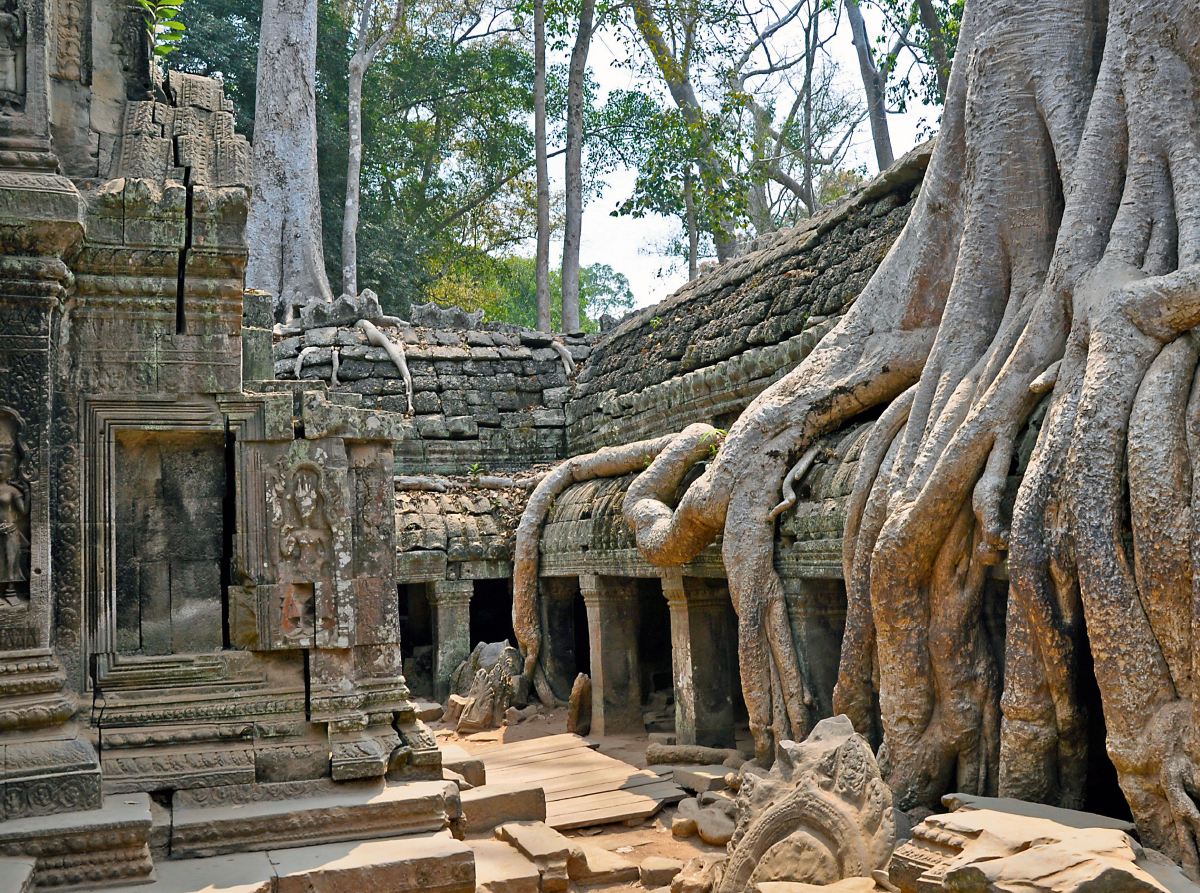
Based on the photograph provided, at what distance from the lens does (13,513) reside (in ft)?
12.8

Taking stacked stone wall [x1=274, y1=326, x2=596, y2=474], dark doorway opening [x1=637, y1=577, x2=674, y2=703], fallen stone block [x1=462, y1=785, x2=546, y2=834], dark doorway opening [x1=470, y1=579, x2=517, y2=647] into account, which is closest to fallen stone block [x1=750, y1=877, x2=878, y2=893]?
fallen stone block [x1=462, y1=785, x2=546, y2=834]

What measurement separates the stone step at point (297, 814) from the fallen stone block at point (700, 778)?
2.59 metres

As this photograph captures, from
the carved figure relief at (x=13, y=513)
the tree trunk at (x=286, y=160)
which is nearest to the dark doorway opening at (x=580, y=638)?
the tree trunk at (x=286, y=160)

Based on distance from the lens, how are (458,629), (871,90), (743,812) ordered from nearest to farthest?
(743,812)
(458,629)
(871,90)

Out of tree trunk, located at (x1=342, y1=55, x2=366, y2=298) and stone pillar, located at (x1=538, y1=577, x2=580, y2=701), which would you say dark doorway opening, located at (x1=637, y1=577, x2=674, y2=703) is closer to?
stone pillar, located at (x1=538, y1=577, x2=580, y2=701)

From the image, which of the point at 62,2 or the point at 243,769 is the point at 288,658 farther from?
the point at 62,2

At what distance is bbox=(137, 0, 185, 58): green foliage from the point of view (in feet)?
15.1

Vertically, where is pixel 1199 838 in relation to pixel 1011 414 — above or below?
below

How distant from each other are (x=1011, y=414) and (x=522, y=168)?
20.4 meters

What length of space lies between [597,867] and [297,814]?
1880 millimetres

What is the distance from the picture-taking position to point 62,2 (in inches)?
173

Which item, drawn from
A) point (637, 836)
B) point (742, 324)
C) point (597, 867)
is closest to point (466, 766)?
point (597, 867)

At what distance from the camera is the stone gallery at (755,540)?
386 cm

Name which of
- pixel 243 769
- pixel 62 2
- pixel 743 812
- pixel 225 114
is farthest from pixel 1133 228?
pixel 62 2
